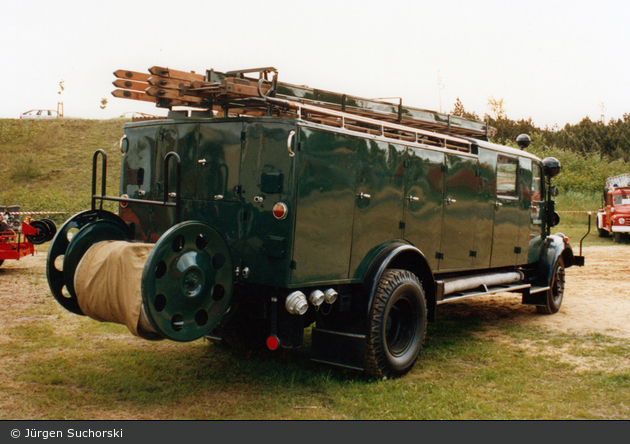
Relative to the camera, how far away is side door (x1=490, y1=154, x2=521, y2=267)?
735cm

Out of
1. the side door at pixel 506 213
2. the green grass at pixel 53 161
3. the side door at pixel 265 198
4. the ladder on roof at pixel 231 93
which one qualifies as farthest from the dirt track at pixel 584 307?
the green grass at pixel 53 161

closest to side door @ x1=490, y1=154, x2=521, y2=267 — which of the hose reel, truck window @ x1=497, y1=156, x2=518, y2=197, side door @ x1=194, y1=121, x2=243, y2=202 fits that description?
truck window @ x1=497, y1=156, x2=518, y2=197

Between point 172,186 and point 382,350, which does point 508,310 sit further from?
point 172,186

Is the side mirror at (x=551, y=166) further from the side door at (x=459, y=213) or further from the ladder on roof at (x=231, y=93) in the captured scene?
the ladder on roof at (x=231, y=93)

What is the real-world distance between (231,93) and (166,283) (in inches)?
62.3

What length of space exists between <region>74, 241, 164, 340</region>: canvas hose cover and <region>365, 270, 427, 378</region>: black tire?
185 cm

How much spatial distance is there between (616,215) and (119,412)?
1919 cm

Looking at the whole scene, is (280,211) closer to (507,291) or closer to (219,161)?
(219,161)

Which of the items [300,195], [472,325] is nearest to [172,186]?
[300,195]

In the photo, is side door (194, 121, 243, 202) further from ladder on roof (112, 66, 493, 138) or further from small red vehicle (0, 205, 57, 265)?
small red vehicle (0, 205, 57, 265)

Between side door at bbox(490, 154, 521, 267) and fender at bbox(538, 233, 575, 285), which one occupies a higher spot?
side door at bbox(490, 154, 521, 267)

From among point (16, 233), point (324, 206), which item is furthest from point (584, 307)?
point (16, 233)

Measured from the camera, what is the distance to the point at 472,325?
26.1 feet

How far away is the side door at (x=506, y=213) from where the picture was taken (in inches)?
289
